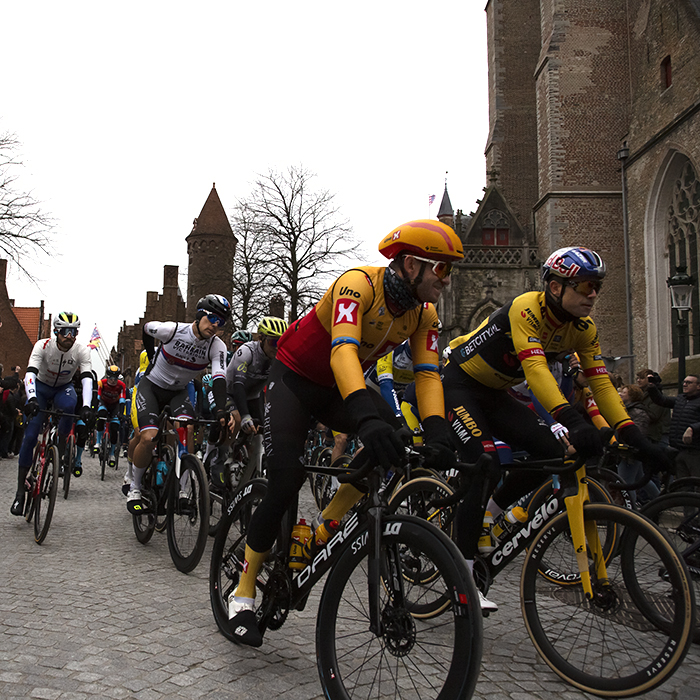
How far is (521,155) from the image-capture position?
1810 inches

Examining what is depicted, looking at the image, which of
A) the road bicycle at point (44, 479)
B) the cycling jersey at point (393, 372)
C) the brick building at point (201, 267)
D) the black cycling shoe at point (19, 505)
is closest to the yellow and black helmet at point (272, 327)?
the cycling jersey at point (393, 372)

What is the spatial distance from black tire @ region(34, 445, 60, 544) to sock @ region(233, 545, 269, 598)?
12.2 ft

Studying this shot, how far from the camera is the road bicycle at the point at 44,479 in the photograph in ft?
22.1

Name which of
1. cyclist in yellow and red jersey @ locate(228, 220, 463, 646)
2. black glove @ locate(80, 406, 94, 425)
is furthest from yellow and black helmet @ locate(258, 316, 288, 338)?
cyclist in yellow and red jersey @ locate(228, 220, 463, 646)

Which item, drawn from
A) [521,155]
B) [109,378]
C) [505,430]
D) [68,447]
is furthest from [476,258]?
[505,430]

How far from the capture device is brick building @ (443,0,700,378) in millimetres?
24594

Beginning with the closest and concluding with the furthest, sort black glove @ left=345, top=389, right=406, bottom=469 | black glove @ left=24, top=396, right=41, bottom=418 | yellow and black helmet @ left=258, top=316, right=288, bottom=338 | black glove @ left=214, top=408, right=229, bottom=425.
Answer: black glove @ left=345, top=389, right=406, bottom=469, black glove @ left=214, top=408, right=229, bottom=425, black glove @ left=24, top=396, right=41, bottom=418, yellow and black helmet @ left=258, top=316, right=288, bottom=338

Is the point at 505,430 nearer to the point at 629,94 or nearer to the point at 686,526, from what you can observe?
the point at 686,526

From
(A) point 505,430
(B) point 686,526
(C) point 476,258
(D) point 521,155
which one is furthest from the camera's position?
(D) point 521,155

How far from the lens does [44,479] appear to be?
7.14 m

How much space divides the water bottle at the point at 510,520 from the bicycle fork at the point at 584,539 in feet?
2.63

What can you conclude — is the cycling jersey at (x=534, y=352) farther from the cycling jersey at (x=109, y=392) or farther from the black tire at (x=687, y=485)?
the cycling jersey at (x=109, y=392)

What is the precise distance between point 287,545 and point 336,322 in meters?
1.17

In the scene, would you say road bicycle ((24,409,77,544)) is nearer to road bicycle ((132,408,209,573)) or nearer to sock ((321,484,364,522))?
road bicycle ((132,408,209,573))
